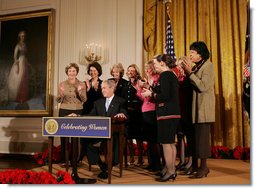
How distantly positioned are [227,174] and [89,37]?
4.38 metres

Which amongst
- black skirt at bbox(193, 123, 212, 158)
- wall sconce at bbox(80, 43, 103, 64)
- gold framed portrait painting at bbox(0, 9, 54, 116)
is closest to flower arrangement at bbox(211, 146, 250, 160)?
black skirt at bbox(193, 123, 212, 158)

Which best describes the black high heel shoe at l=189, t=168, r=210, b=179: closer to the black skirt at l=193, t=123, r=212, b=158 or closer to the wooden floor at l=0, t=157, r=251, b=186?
the wooden floor at l=0, t=157, r=251, b=186

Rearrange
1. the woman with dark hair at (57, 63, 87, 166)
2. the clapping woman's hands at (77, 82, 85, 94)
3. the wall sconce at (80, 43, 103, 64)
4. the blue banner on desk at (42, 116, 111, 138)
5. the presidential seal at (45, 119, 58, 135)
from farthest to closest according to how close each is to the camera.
→ the wall sconce at (80, 43, 103, 64)
the woman with dark hair at (57, 63, 87, 166)
the clapping woman's hands at (77, 82, 85, 94)
the presidential seal at (45, 119, 58, 135)
the blue banner on desk at (42, 116, 111, 138)

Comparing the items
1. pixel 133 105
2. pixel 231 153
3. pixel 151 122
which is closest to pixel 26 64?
pixel 133 105

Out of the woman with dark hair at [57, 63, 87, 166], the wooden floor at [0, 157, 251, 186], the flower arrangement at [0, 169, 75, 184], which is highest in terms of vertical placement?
the woman with dark hair at [57, 63, 87, 166]

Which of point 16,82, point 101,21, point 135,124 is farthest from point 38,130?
point 135,124

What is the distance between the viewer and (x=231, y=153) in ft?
18.6

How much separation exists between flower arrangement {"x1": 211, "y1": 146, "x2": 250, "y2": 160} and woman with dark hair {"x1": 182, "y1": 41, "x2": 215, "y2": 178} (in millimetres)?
1978

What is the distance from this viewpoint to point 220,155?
5.74m

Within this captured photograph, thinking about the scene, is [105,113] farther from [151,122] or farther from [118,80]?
[118,80]

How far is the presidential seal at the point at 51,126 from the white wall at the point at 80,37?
3270 mm

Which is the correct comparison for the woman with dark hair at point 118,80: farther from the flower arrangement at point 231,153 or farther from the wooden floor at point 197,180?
the flower arrangement at point 231,153

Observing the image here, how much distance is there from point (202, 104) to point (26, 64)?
5.00 meters

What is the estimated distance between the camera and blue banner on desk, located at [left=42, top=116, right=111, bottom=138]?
3.36 meters
